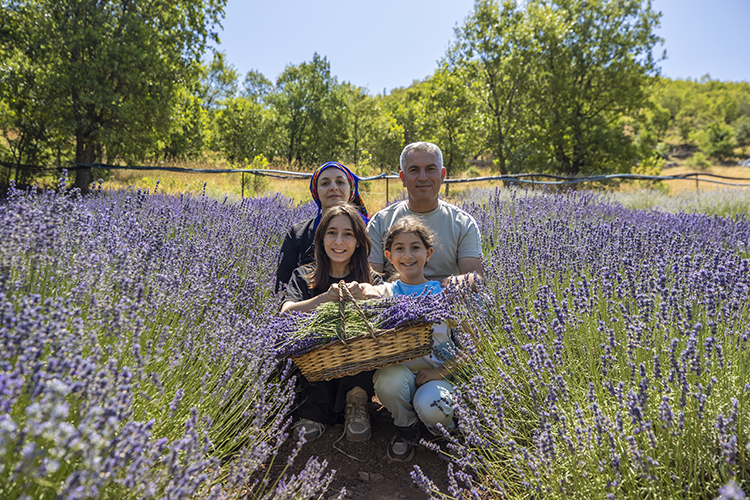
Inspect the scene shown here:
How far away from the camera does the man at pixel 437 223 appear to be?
287 centimetres

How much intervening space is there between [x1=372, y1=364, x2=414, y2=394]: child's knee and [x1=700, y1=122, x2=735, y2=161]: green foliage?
56236 millimetres

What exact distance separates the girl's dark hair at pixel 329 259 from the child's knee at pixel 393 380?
58 cm

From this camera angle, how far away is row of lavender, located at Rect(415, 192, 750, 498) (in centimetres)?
117

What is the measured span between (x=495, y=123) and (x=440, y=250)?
54.7 ft

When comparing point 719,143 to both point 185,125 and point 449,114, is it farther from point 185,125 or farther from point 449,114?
point 185,125

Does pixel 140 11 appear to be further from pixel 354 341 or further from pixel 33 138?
pixel 354 341

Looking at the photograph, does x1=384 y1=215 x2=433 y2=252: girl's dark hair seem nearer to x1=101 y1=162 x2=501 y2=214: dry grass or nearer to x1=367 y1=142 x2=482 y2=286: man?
x1=367 y1=142 x2=482 y2=286: man

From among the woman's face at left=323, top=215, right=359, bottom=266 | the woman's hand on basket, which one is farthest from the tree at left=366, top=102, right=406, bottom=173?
the woman's hand on basket

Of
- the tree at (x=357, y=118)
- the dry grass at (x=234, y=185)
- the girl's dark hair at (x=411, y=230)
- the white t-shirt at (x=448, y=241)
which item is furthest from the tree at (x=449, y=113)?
the girl's dark hair at (x=411, y=230)

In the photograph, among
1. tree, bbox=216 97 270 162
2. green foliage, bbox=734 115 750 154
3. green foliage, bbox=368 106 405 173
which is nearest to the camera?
green foliage, bbox=368 106 405 173

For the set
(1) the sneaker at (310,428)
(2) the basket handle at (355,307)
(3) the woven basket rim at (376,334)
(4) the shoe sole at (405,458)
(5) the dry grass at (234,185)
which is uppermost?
(5) the dry grass at (234,185)

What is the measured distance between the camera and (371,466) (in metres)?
2.17

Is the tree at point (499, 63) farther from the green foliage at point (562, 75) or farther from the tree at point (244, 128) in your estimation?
the tree at point (244, 128)

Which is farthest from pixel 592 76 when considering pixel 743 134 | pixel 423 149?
pixel 743 134
